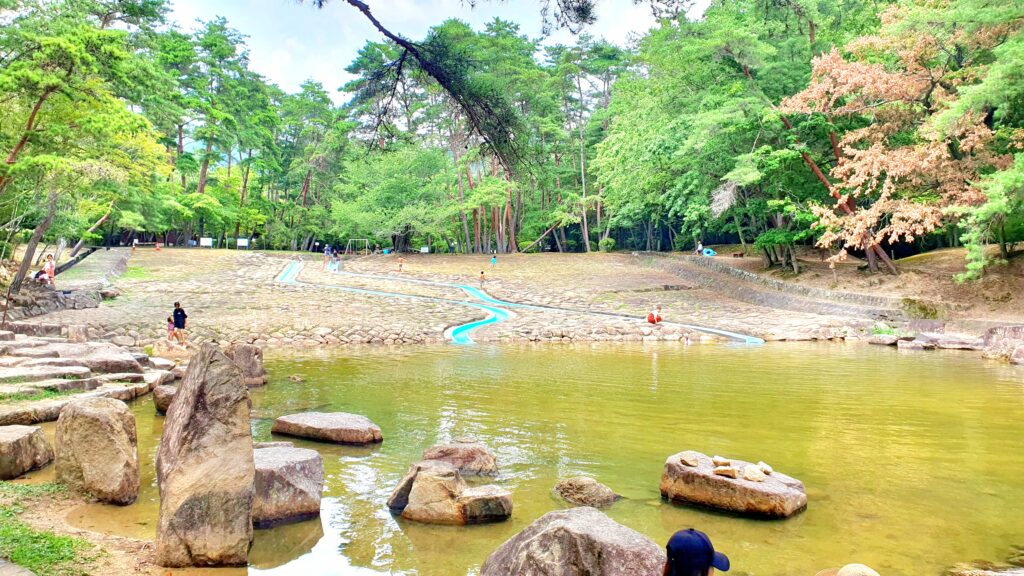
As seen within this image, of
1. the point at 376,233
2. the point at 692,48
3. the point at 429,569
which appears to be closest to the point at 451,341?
the point at 692,48

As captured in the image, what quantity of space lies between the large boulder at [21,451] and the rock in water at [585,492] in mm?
5229

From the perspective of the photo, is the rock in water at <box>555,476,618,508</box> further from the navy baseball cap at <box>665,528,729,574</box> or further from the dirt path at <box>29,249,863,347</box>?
the dirt path at <box>29,249,863,347</box>

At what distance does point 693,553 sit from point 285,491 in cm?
419

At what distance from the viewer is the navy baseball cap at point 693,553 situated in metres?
2.37

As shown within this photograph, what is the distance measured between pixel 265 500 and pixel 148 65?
1509 cm

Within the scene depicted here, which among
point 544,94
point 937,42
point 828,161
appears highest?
point 544,94

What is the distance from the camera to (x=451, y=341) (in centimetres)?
2091

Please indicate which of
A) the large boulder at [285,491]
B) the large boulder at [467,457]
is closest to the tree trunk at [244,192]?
the large boulder at [467,457]

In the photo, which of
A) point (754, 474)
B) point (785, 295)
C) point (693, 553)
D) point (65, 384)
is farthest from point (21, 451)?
point (785, 295)

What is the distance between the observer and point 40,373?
9.69m

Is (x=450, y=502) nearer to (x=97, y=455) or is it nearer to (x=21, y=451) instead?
(x=97, y=455)

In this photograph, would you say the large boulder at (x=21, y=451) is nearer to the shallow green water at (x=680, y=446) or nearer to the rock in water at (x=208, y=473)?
the shallow green water at (x=680, y=446)

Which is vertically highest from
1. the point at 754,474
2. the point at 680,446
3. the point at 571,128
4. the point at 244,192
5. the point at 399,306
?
the point at 571,128

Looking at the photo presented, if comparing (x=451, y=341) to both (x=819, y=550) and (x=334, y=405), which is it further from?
(x=819, y=550)
